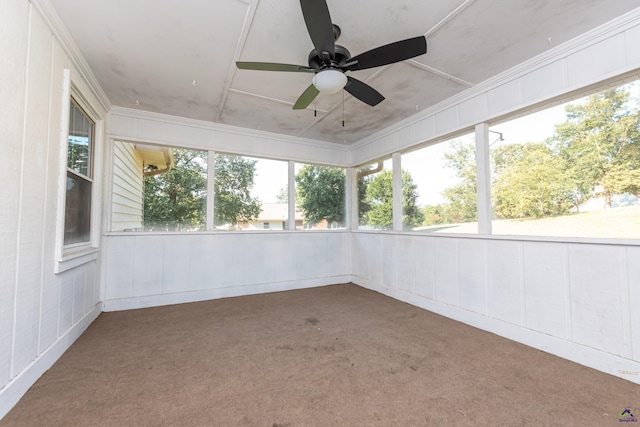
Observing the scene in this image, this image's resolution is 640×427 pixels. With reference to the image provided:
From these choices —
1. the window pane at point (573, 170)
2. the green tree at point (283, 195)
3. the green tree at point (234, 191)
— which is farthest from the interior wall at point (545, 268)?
the green tree at point (234, 191)

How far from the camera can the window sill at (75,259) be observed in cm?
227

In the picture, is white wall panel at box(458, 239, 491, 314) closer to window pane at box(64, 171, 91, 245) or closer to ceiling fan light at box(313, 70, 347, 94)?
ceiling fan light at box(313, 70, 347, 94)

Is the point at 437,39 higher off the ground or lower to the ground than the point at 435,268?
higher

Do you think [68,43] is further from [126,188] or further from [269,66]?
[126,188]

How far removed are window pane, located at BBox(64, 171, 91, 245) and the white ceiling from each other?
1.14m

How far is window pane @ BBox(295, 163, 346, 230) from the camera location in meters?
4.95

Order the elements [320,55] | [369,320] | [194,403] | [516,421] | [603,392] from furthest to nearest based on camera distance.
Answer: [369,320] → [320,55] → [603,392] → [194,403] → [516,421]

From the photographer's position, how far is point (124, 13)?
2045mm

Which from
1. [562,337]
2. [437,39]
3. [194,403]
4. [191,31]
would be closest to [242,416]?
[194,403]

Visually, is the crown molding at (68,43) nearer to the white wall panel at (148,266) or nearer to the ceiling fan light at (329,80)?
the white wall panel at (148,266)

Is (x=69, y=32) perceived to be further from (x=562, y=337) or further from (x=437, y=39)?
(x=562, y=337)

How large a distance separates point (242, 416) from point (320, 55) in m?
2.41

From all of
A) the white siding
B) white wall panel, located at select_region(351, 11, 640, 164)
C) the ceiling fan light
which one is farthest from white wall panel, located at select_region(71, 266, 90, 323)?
white wall panel, located at select_region(351, 11, 640, 164)

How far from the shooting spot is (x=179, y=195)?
400cm
